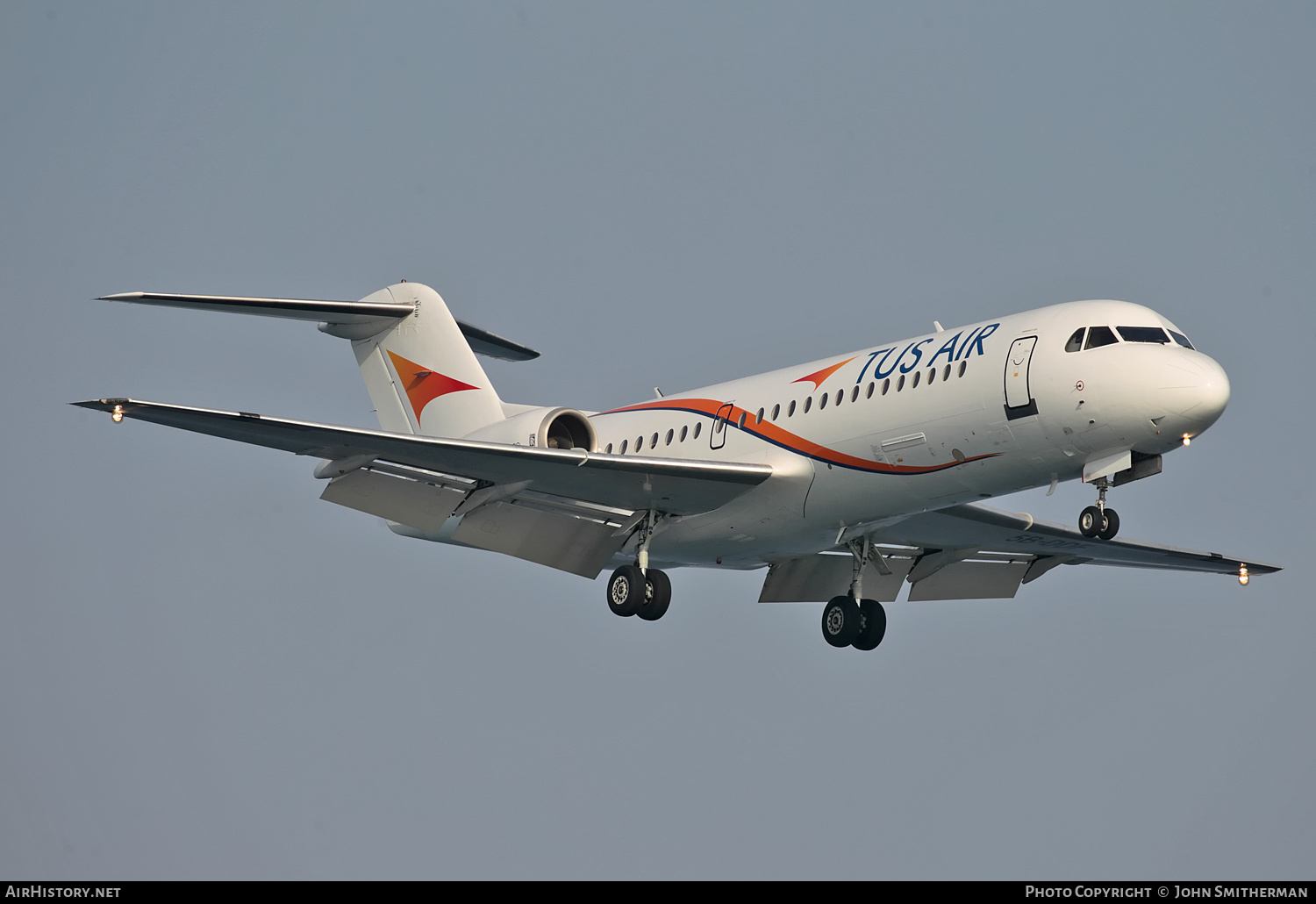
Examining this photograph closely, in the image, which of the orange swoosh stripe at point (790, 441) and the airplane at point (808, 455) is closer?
the airplane at point (808, 455)

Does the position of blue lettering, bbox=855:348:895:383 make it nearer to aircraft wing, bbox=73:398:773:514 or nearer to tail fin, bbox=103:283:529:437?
aircraft wing, bbox=73:398:773:514

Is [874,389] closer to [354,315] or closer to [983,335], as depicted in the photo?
[983,335]

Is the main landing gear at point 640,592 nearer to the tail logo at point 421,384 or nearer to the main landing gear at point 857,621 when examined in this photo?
the main landing gear at point 857,621

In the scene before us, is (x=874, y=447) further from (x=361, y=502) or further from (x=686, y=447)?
(x=361, y=502)

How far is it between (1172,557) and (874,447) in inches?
329

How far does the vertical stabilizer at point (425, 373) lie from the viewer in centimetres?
2741

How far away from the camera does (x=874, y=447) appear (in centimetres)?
2095

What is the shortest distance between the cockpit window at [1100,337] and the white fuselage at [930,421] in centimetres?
6

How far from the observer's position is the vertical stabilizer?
27.4 metres

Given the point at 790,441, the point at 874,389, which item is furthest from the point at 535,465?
the point at 874,389

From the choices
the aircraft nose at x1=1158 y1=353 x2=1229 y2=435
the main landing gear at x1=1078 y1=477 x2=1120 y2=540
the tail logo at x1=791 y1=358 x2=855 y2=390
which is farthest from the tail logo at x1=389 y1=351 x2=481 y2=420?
the aircraft nose at x1=1158 y1=353 x2=1229 y2=435

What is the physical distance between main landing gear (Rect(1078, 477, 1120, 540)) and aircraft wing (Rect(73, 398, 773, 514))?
174 inches

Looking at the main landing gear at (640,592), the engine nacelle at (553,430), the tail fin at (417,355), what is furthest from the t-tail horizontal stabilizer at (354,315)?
the main landing gear at (640,592)

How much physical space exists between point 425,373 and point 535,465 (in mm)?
6722
